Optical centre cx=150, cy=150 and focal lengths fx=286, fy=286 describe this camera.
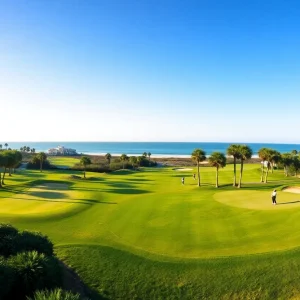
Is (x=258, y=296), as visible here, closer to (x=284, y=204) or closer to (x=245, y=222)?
(x=245, y=222)

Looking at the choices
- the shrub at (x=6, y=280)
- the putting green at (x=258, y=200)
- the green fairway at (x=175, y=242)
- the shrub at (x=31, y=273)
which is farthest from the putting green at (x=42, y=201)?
the putting green at (x=258, y=200)

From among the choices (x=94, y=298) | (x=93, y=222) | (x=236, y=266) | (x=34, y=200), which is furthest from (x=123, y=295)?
(x=34, y=200)

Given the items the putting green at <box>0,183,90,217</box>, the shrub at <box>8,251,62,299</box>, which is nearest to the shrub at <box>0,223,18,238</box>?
the shrub at <box>8,251,62,299</box>

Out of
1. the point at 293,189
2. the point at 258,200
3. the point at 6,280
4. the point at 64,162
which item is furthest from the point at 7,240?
the point at 64,162

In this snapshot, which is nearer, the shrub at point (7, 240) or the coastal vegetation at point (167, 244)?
the shrub at point (7, 240)

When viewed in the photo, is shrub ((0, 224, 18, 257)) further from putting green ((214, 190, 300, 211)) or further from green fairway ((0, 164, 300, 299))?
putting green ((214, 190, 300, 211))

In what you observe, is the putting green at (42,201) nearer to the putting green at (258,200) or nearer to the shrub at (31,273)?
the shrub at (31,273)
